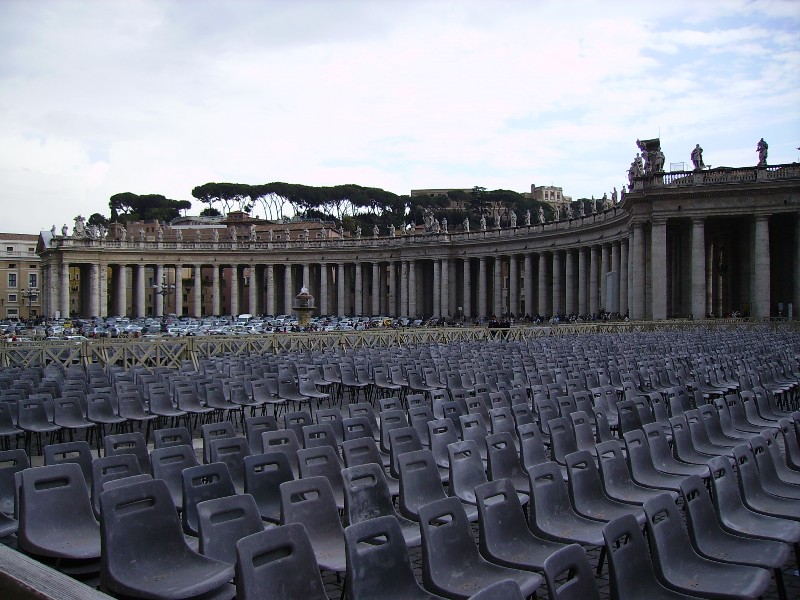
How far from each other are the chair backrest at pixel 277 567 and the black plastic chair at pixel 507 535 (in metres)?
1.57

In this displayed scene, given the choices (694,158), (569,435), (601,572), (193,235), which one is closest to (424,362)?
(569,435)

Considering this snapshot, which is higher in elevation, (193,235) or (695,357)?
(193,235)

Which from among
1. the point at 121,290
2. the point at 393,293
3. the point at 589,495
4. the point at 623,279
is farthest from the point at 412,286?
the point at 589,495

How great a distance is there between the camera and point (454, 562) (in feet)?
16.3

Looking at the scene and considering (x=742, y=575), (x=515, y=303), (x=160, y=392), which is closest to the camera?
(x=742, y=575)

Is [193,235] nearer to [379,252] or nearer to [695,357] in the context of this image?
[379,252]

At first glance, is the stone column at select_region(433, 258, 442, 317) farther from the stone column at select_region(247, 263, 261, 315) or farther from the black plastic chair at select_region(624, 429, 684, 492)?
the black plastic chair at select_region(624, 429, 684, 492)

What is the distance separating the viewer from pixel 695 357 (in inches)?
758

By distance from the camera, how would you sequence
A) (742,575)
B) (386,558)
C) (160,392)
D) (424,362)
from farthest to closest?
(424,362)
(160,392)
(742,575)
(386,558)

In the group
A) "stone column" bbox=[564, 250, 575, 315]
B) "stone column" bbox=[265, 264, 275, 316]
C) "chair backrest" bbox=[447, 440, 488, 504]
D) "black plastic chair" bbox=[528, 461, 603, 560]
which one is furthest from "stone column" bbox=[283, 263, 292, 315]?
"black plastic chair" bbox=[528, 461, 603, 560]

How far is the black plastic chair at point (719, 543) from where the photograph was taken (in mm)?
5418

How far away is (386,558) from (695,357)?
1687 centimetres

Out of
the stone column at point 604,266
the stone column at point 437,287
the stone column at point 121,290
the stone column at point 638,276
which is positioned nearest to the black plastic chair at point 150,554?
the stone column at point 638,276

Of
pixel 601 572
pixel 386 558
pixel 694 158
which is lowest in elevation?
pixel 601 572
